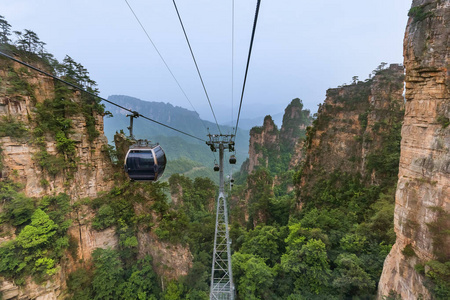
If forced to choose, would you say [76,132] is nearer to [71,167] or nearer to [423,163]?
[71,167]

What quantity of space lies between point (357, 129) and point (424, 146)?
46.3 ft

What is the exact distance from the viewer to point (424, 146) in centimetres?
732

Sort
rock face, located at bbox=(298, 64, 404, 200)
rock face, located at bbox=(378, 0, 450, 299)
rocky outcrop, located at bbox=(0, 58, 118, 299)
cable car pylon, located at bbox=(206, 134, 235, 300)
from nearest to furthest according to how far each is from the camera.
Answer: rock face, located at bbox=(378, 0, 450, 299), cable car pylon, located at bbox=(206, 134, 235, 300), rocky outcrop, located at bbox=(0, 58, 118, 299), rock face, located at bbox=(298, 64, 404, 200)

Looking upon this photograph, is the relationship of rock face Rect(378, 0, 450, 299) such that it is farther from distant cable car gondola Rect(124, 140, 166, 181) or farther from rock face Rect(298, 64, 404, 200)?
distant cable car gondola Rect(124, 140, 166, 181)

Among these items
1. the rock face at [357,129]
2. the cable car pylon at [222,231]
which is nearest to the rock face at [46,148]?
the cable car pylon at [222,231]

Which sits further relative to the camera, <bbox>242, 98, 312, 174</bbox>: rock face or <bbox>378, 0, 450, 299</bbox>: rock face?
<bbox>242, 98, 312, 174</bbox>: rock face

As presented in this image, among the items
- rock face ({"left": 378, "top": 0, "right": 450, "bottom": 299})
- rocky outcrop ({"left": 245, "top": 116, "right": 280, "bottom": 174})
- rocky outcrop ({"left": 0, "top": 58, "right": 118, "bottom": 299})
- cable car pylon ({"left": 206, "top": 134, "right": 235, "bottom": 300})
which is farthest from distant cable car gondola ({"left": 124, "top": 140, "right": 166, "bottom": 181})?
rocky outcrop ({"left": 245, "top": 116, "right": 280, "bottom": 174})

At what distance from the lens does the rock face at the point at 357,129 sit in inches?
661

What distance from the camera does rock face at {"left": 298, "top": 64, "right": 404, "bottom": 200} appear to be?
16781 millimetres

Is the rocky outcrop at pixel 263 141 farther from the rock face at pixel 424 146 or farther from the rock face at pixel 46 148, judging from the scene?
the rock face at pixel 424 146

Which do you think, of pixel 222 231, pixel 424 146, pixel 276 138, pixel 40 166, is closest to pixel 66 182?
pixel 40 166

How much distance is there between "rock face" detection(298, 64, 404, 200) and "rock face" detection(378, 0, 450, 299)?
A: 973cm

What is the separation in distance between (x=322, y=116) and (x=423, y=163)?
16.5m

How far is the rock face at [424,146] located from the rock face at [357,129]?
9728 millimetres
